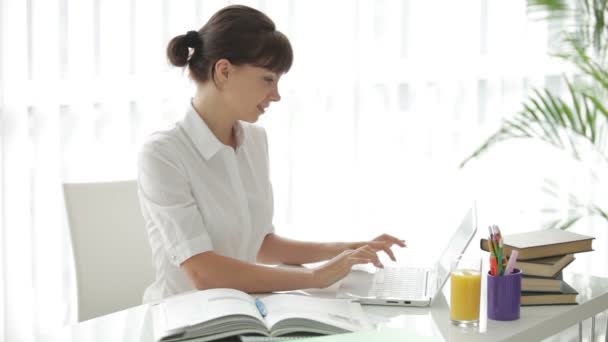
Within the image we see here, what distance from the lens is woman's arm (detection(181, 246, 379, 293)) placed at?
177cm

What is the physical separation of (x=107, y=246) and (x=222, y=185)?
1.22ft

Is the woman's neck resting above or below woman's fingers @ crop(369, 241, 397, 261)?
above

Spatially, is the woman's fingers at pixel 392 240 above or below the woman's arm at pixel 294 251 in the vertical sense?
above

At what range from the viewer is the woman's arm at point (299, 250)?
6.81 ft

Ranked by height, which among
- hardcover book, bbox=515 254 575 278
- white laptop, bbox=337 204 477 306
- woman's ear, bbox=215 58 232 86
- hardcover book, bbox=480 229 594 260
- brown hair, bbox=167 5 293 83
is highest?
brown hair, bbox=167 5 293 83

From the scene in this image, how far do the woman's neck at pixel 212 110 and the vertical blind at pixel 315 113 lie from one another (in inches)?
58.5

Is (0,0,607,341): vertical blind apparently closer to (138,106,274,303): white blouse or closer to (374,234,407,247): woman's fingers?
(138,106,274,303): white blouse

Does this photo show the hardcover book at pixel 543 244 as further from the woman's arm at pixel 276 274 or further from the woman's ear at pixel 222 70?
the woman's ear at pixel 222 70

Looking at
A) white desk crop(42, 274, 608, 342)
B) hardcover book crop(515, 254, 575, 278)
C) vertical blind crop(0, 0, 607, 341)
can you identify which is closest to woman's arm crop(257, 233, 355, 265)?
white desk crop(42, 274, 608, 342)

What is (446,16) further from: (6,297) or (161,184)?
(6,297)

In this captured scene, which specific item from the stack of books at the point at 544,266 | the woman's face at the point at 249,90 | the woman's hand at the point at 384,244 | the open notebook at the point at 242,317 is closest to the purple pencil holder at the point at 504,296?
the stack of books at the point at 544,266

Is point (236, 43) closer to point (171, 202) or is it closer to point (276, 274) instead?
point (171, 202)

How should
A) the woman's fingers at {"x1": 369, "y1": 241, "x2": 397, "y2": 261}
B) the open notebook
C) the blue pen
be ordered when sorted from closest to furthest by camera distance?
1. the open notebook
2. the blue pen
3. the woman's fingers at {"x1": 369, "y1": 241, "x2": 397, "y2": 261}

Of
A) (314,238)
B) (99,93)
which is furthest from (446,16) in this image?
(99,93)
